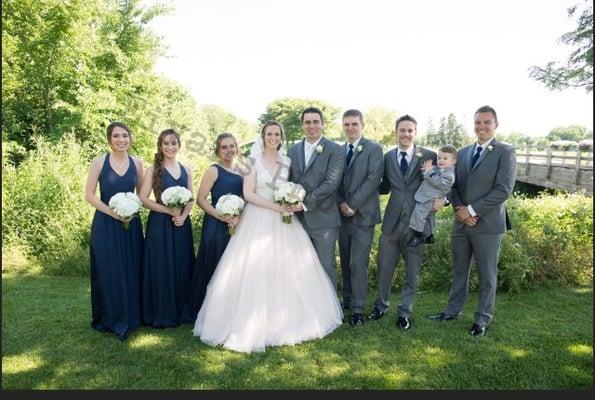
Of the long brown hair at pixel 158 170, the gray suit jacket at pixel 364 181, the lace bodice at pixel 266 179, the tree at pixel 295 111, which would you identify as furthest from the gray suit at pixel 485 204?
the tree at pixel 295 111

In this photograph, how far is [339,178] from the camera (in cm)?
500

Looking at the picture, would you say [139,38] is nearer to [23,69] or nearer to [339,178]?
[23,69]

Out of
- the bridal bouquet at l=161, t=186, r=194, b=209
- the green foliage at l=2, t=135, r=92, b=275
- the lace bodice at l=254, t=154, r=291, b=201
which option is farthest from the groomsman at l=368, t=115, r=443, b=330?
the green foliage at l=2, t=135, r=92, b=275

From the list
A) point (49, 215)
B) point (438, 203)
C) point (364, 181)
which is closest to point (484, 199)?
point (438, 203)

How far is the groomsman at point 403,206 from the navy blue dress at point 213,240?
6.01ft

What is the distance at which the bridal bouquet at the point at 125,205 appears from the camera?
178 inches

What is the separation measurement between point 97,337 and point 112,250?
102 cm

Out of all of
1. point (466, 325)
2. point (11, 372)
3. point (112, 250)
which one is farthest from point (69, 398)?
point (466, 325)

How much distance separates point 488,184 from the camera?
479cm

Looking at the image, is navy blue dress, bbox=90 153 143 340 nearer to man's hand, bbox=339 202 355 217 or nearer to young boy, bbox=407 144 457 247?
man's hand, bbox=339 202 355 217

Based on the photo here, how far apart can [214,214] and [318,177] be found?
1323 mm

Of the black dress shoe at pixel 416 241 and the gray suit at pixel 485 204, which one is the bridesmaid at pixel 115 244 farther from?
the gray suit at pixel 485 204

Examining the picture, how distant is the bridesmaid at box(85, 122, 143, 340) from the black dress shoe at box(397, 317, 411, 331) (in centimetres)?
314

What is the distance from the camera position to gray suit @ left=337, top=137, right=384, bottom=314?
504cm
